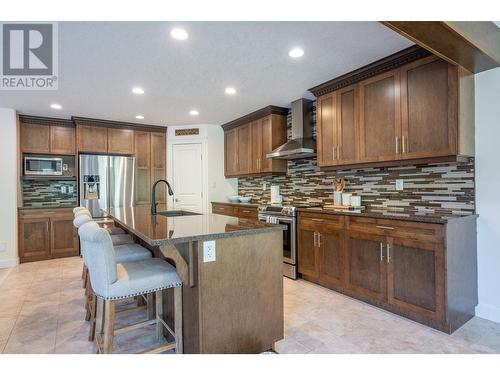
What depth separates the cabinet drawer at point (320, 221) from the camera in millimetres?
3160

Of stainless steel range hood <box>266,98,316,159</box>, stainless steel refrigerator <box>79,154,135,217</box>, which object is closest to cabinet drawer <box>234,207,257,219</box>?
stainless steel range hood <box>266,98,316,159</box>

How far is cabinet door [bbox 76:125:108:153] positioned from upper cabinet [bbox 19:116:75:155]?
0.28 metres

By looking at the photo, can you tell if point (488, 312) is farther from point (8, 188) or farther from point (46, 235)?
point (8, 188)

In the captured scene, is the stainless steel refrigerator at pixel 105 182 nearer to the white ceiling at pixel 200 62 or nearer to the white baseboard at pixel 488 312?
the white ceiling at pixel 200 62

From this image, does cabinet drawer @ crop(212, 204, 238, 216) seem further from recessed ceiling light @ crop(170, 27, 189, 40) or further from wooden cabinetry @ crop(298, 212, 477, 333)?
recessed ceiling light @ crop(170, 27, 189, 40)

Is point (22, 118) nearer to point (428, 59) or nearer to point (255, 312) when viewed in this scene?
point (255, 312)

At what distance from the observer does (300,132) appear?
4168mm

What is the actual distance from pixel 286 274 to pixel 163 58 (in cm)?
291

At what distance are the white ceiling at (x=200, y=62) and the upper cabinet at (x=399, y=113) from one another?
0.21 meters

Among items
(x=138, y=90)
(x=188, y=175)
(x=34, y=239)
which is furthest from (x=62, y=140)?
(x=138, y=90)

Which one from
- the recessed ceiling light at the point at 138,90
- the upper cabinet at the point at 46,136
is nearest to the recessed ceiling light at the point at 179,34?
the recessed ceiling light at the point at 138,90

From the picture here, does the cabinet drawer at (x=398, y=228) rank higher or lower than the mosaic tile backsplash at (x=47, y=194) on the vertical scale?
lower

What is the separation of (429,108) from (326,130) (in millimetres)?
1190

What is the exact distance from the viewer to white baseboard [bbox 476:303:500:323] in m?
2.53
